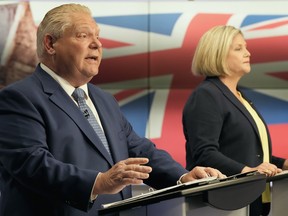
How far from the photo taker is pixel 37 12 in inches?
166

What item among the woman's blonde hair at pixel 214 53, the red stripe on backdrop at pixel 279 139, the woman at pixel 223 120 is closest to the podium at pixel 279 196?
the woman at pixel 223 120

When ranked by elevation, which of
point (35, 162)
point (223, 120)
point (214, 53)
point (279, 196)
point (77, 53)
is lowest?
point (279, 196)

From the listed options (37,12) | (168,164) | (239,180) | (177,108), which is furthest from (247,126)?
(37,12)

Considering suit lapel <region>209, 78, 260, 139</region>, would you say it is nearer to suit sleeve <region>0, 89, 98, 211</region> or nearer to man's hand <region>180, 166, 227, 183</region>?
man's hand <region>180, 166, 227, 183</region>

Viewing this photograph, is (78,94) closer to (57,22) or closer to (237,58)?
(57,22)

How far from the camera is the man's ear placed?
7.31 feet

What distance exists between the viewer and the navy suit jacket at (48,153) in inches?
77.4

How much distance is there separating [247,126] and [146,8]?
1514mm

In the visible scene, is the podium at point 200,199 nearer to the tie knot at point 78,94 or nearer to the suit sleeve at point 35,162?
the suit sleeve at point 35,162

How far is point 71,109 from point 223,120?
0.94m

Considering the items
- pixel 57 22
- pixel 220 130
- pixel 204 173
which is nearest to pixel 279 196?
pixel 204 173

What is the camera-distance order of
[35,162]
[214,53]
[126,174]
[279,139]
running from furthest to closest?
[279,139] < [214,53] < [35,162] < [126,174]

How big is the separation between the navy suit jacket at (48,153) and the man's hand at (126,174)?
0.27 feet

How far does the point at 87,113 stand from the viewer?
2.19m
